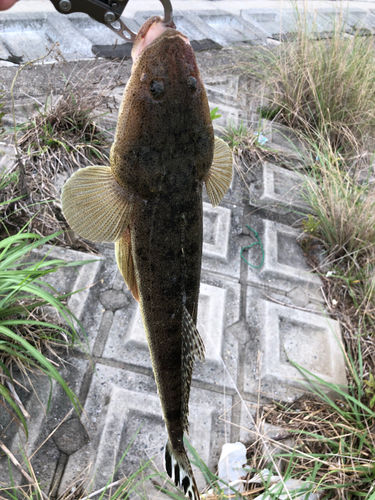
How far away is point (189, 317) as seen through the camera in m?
1.27

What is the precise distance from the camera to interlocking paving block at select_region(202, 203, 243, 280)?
3.01 metres

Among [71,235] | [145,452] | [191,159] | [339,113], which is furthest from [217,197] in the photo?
[339,113]

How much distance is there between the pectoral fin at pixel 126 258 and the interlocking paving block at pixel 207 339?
3.94ft

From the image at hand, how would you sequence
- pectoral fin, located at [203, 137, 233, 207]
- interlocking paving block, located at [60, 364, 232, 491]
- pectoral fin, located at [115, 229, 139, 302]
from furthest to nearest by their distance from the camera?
interlocking paving block, located at [60, 364, 232, 491] → pectoral fin, located at [203, 137, 233, 207] → pectoral fin, located at [115, 229, 139, 302]

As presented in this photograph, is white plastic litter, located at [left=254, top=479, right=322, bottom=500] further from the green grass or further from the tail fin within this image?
the green grass

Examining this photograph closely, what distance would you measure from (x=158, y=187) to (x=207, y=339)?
5.26 feet

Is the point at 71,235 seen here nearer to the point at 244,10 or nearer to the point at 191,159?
the point at 191,159

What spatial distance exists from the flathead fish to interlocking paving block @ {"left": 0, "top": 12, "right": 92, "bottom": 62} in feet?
12.0

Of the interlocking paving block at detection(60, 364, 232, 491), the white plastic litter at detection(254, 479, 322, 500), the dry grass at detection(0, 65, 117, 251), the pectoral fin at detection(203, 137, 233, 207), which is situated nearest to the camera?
the pectoral fin at detection(203, 137, 233, 207)

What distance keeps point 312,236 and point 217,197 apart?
212cm

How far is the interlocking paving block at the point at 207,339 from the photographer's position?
2414mm

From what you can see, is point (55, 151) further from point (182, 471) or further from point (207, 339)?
point (182, 471)

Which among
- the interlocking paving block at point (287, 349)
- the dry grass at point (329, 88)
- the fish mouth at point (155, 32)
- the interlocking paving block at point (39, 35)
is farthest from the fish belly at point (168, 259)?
the interlocking paving block at point (39, 35)

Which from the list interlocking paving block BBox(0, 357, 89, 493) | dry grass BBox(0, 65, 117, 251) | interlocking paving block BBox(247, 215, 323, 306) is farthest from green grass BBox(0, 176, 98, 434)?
interlocking paving block BBox(247, 215, 323, 306)
